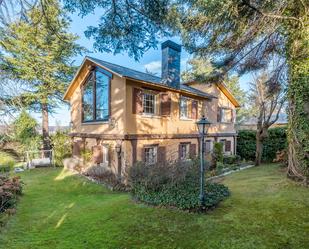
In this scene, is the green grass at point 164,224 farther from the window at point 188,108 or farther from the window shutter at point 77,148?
the window at point 188,108

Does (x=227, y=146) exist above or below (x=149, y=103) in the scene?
below

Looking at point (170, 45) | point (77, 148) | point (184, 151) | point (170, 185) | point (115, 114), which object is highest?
point (170, 45)

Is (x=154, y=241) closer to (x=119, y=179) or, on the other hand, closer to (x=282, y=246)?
(x=282, y=246)

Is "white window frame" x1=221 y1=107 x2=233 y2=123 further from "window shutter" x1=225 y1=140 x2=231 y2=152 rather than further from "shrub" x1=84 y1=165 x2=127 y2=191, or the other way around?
"shrub" x1=84 y1=165 x2=127 y2=191

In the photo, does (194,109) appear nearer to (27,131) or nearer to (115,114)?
(115,114)

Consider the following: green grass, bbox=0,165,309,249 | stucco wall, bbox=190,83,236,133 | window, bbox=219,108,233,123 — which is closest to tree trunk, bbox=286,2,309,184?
green grass, bbox=0,165,309,249

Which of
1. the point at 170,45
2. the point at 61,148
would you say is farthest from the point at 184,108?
the point at 61,148

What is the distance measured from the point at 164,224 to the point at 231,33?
23.8 feet

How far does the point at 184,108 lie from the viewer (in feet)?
50.7

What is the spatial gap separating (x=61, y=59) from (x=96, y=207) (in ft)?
51.5

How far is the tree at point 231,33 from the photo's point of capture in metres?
5.71

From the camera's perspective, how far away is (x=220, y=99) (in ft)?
64.4

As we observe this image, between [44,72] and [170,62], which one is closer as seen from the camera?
[170,62]

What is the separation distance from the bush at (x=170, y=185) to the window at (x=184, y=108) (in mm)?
7247
